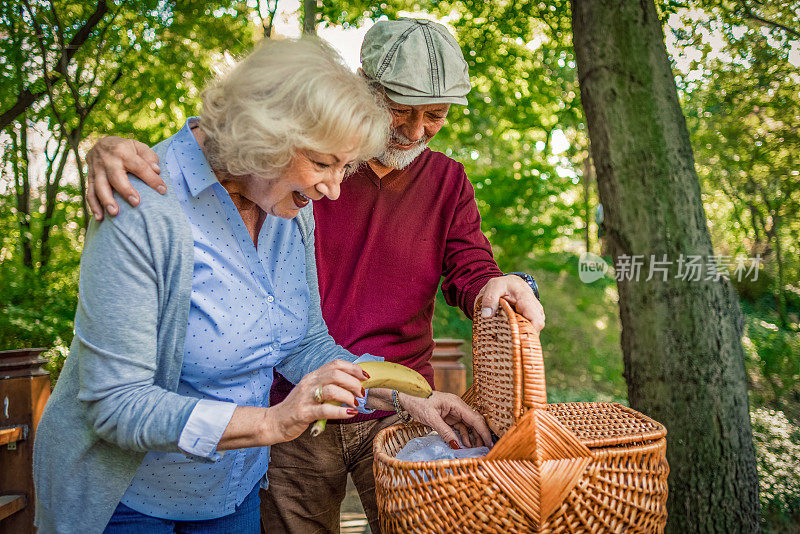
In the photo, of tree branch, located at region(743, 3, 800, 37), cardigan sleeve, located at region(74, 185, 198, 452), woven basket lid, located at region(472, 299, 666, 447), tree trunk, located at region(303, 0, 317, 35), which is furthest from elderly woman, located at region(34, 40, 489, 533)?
tree branch, located at region(743, 3, 800, 37)

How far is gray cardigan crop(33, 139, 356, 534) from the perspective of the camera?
123 centimetres

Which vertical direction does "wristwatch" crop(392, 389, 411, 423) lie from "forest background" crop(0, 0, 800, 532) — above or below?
below

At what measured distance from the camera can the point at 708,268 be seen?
3.17 meters

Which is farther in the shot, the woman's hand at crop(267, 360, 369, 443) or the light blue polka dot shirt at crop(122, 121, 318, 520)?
the light blue polka dot shirt at crop(122, 121, 318, 520)

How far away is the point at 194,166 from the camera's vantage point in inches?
56.4

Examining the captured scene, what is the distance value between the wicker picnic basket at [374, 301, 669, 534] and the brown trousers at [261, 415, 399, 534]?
60cm

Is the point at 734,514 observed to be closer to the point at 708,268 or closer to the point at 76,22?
the point at 708,268

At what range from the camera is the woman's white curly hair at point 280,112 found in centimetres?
136

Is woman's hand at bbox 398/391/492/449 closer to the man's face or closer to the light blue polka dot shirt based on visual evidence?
the light blue polka dot shirt

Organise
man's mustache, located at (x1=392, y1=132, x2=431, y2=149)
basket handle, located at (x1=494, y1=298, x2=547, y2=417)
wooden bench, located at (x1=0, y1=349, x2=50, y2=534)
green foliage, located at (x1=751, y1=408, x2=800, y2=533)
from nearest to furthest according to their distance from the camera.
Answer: basket handle, located at (x1=494, y1=298, x2=547, y2=417)
man's mustache, located at (x1=392, y1=132, x2=431, y2=149)
wooden bench, located at (x1=0, y1=349, x2=50, y2=534)
green foliage, located at (x1=751, y1=408, x2=800, y2=533)

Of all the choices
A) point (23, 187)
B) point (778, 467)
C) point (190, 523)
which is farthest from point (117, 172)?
point (23, 187)

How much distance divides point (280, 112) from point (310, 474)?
4.17ft

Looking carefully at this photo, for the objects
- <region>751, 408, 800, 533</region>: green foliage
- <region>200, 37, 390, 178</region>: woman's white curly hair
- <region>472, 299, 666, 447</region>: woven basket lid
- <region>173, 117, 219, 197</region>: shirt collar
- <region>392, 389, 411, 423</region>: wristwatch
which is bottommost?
<region>751, 408, 800, 533</region>: green foliage

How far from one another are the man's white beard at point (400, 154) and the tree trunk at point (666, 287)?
1.63 metres
